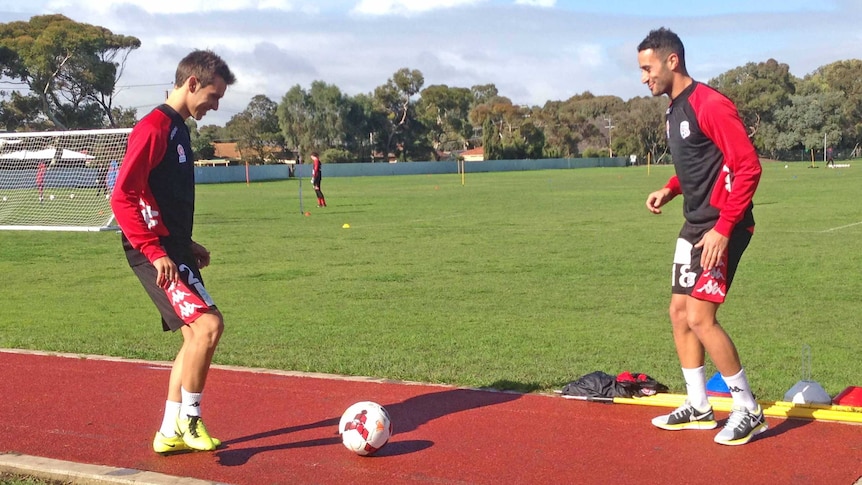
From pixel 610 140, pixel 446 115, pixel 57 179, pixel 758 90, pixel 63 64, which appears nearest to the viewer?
pixel 57 179

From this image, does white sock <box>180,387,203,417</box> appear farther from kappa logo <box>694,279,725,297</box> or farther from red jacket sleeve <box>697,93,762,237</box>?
red jacket sleeve <box>697,93,762,237</box>

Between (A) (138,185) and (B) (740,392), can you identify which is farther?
(B) (740,392)

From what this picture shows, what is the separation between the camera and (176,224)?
5.42 meters

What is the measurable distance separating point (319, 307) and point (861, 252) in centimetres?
967

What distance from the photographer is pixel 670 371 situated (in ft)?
25.7

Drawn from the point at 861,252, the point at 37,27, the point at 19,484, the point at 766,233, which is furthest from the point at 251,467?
the point at 37,27

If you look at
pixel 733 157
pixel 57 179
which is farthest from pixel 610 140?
pixel 733 157

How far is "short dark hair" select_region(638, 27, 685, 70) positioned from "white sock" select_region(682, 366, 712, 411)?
1798 mm

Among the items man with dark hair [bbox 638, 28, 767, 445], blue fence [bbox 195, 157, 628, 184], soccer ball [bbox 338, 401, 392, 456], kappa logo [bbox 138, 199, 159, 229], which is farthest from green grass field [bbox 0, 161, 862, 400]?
blue fence [bbox 195, 157, 628, 184]

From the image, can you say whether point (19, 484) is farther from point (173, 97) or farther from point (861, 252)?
point (861, 252)

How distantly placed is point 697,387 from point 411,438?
5.71 feet

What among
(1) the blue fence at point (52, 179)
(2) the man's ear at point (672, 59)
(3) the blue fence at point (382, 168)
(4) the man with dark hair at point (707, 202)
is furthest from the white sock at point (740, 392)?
(3) the blue fence at point (382, 168)

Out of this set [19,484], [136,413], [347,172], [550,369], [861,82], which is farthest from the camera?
[861,82]

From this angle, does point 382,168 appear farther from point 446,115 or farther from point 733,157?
point 733,157
